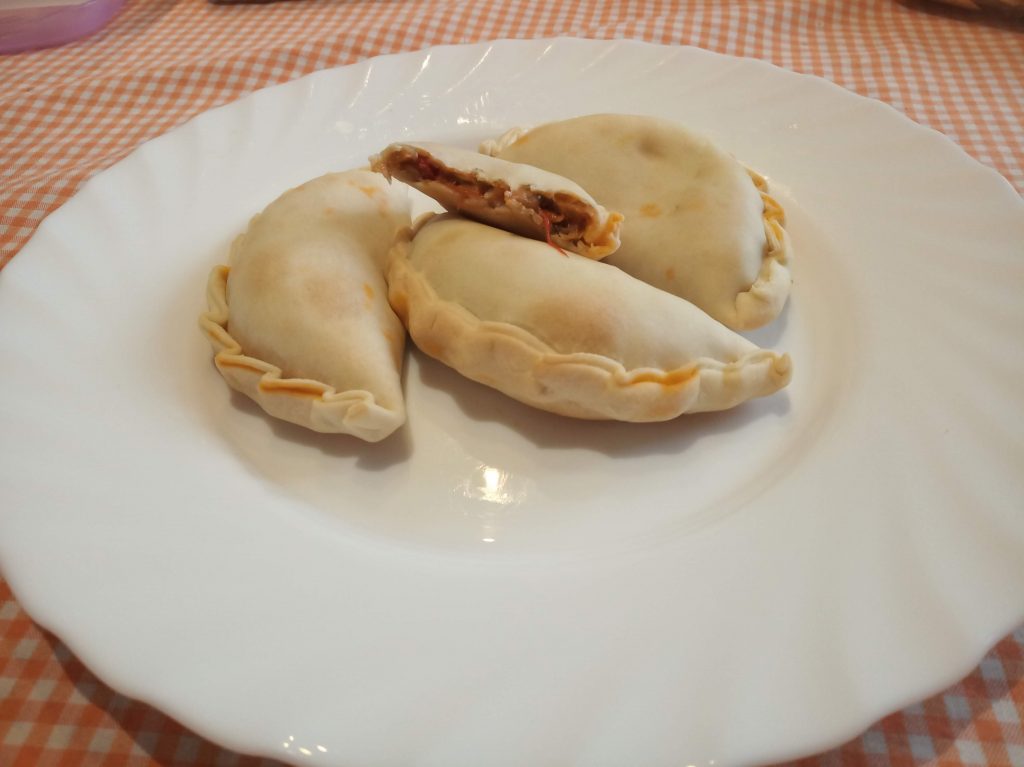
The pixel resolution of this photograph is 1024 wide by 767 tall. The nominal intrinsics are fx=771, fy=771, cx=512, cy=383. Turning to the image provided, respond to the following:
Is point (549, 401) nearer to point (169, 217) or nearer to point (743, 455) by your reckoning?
point (743, 455)

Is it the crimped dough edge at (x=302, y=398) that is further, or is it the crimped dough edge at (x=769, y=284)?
the crimped dough edge at (x=769, y=284)

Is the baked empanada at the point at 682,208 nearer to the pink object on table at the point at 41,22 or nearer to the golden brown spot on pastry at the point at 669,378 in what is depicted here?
the golden brown spot on pastry at the point at 669,378

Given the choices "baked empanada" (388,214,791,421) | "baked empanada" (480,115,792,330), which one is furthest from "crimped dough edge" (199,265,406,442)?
"baked empanada" (480,115,792,330)

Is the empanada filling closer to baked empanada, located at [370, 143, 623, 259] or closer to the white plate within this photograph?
baked empanada, located at [370, 143, 623, 259]

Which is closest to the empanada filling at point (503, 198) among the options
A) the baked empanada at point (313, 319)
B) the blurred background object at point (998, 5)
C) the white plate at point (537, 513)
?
the baked empanada at point (313, 319)

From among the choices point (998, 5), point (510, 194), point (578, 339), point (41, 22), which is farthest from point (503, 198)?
point (41, 22)

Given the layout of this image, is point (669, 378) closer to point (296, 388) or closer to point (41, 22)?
point (296, 388)

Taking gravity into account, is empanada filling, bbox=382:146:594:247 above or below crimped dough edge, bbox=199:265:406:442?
above
